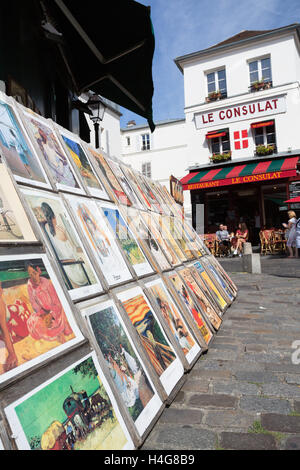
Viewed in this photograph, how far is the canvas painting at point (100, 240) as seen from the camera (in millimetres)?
2416

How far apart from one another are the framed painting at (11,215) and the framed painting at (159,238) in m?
1.97

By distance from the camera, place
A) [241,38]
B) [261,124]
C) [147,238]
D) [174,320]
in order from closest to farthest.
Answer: [174,320], [147,238], [261,124], [241,38]

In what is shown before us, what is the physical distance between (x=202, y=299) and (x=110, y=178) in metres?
1.69

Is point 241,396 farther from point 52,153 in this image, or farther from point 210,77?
point 210,77

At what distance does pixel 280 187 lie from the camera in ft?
62.6

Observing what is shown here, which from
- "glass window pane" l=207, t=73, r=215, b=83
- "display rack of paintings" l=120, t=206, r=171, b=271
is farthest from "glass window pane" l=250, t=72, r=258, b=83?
"display rack of paintings" l=120, t=206, r=171, b=271

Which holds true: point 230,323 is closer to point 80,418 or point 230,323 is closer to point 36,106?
point 80,418

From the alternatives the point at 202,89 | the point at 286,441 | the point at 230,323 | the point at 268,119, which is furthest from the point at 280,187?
the point at 286,441

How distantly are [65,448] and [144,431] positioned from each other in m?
0.58

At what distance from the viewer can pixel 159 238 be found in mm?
3918

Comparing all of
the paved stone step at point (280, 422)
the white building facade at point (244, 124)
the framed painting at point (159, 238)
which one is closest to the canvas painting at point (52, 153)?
the framed painting at point (159, 238)

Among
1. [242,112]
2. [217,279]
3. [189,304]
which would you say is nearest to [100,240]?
[189,304]

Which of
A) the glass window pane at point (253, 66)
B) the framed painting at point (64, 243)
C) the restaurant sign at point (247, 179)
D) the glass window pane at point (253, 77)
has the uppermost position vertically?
the glass window pane at point (253, 66)

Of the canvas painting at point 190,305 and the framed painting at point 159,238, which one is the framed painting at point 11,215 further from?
the framed painting at point 159,238
